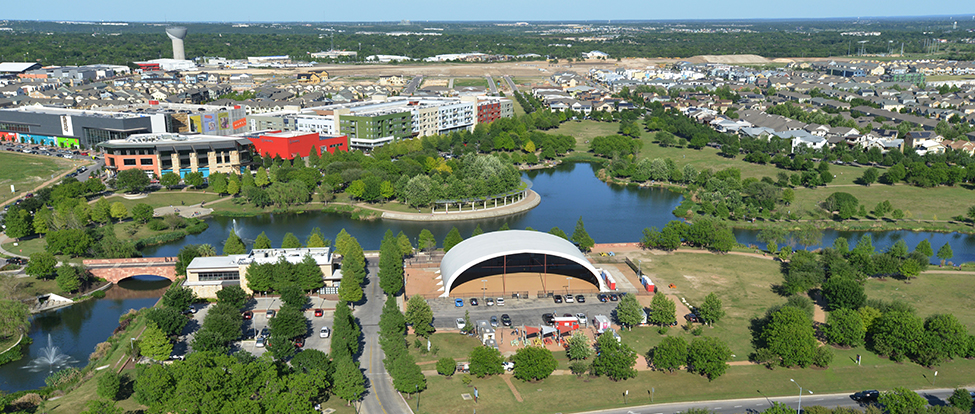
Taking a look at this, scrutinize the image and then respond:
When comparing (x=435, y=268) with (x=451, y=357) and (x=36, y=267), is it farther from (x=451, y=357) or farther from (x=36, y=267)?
(x=36, y=267)

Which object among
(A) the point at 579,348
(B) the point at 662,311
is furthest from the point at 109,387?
(B) the point at 662,311

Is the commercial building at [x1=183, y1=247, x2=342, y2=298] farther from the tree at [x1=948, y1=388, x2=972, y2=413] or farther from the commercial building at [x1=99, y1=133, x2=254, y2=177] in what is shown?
the commercial building at [x1=99, y1=133, x2=254, y2=177]

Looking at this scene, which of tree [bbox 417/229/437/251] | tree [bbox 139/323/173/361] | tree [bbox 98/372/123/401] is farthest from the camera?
tree [bbox 417/229/437/251]

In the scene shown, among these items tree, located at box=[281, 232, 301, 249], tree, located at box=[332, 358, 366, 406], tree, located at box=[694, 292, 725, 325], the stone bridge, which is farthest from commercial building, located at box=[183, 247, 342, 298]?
tree, located at box=[694, 292, 725, 325]

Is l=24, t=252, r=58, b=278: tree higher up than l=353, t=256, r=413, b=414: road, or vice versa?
l=24, t=252, r=58, b=278: tree

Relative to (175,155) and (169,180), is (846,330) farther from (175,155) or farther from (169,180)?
(175,155)

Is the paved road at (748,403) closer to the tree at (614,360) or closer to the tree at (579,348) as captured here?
the tree at (614,360)

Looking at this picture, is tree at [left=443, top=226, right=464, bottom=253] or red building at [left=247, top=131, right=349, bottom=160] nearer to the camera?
tree at [left=443, top=226, right=464, bottom=253]
